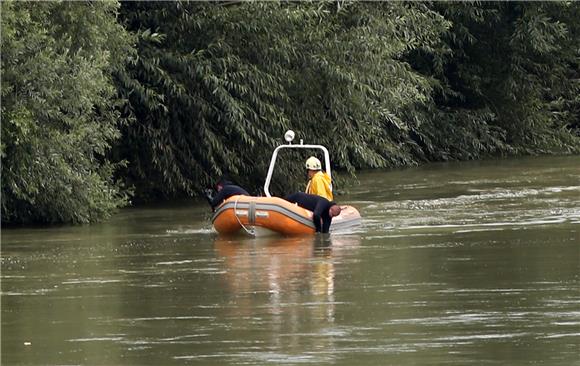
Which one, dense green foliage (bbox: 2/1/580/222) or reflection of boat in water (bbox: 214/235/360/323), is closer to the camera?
reflection of boat in water (bbox: 214/235/360/323)

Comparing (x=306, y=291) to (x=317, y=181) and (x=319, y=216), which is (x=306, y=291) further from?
(x=317, y=181)

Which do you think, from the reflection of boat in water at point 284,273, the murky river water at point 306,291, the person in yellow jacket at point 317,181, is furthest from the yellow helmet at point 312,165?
the reflection of boat in water at point 284,273

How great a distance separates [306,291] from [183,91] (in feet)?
36.4

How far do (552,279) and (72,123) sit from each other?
28.9ft

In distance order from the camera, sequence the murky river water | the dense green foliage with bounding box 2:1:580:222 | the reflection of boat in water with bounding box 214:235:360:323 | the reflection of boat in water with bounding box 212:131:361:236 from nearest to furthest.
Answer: the murky river water, the reflection of boat in water with bounding box 214:235:360:323, the reflection of boat in water with bounding box 212:131:361:236, the dense green foliage with bounding box 2:1:580:222

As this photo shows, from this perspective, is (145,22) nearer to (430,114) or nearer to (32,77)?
(32,77)

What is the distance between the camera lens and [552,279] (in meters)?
15.3

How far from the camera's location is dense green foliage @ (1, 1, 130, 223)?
20.8m

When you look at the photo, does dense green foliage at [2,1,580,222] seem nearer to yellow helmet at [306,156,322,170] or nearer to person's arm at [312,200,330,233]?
yellow helmet at [306,156,322,170]

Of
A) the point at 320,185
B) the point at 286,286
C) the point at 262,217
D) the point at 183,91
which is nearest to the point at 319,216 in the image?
the point at 262,217

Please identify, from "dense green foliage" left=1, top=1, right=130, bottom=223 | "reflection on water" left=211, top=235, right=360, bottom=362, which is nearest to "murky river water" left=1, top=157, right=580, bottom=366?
"reflection on water" left=211, top=235, right=360, bottom=362

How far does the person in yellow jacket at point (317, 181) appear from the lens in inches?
846

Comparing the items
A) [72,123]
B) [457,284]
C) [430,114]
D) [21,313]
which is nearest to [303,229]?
[72,123]

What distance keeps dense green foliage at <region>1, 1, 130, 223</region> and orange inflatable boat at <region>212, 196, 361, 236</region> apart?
2.42 meters
